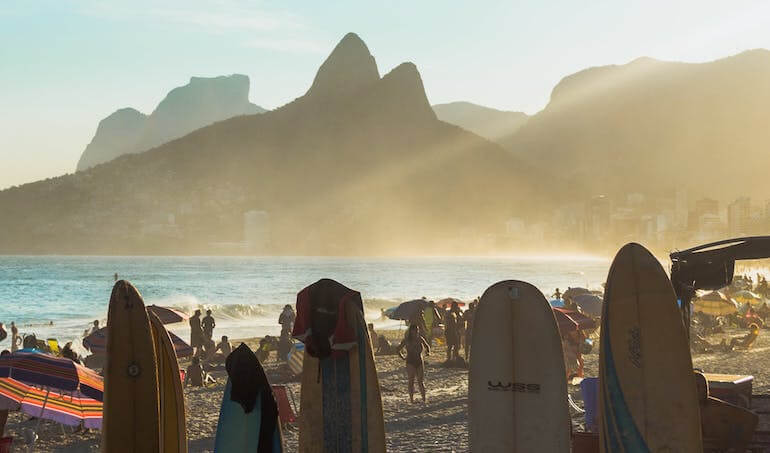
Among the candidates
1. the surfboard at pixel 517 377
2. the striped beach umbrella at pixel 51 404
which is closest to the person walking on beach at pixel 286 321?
the striped beach umbrella at pixel 51 404

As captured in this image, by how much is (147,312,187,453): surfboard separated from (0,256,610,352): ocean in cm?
2686

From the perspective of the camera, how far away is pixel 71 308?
69.7 meters

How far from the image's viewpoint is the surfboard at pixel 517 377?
7199 millimetres

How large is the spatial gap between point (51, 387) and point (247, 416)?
496cm

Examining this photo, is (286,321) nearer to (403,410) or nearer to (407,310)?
(407,310)

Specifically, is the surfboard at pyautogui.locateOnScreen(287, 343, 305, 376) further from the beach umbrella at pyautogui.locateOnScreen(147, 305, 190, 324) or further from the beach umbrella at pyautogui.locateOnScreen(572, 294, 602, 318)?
the beach umbrella at pyautogui.locateOnScreen(572, 294, 602, 318)

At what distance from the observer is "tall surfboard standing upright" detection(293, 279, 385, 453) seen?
7.24 m

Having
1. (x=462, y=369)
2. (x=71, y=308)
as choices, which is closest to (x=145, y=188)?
(x=71, y=308)

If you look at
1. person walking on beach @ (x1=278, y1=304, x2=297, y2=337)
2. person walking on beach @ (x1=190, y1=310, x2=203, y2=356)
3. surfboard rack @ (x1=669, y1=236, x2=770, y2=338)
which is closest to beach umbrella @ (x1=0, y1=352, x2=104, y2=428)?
surfboard rack @ (x1=669, y1=236, x2=770, y2=338)

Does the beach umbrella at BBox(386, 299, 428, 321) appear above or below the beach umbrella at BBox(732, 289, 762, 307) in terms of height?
above

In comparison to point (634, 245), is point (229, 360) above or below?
below

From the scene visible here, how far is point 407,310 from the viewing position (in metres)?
22.8

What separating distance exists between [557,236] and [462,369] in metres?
182

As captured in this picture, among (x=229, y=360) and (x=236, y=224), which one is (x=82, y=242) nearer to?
(x=236, y=224)
